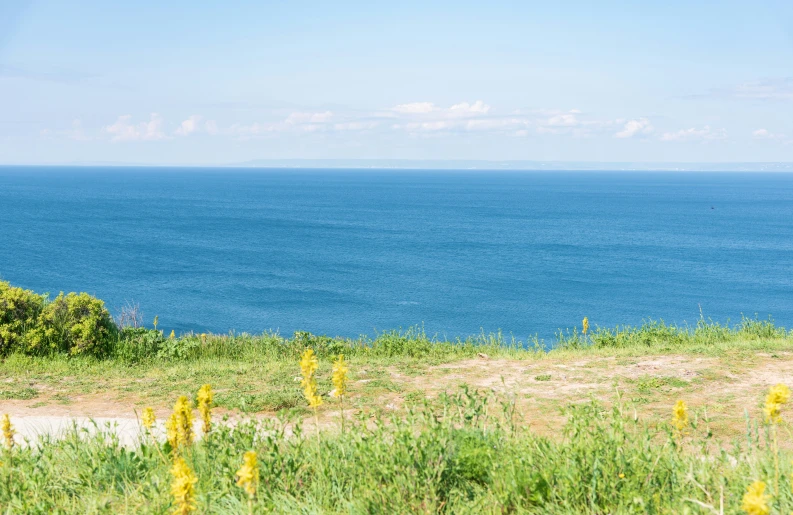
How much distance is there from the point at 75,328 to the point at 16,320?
3.80 feet

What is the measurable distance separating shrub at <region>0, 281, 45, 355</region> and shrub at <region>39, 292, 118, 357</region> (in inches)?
9.0

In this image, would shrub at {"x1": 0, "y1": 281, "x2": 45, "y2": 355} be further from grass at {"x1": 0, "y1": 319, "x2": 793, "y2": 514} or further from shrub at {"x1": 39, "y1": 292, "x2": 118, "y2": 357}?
grass at {"x1": 0, "y1": 319, "x2": 793, "y2": 514}

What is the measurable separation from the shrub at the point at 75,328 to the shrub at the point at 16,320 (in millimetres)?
229

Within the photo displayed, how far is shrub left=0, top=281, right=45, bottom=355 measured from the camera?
1219 centimetres

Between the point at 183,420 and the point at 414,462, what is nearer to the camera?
the point at 183,420

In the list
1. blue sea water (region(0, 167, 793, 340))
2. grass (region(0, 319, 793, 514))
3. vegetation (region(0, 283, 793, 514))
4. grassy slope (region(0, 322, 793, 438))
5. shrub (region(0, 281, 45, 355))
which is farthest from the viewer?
blue sea water (region(0, 167, 793, 340))

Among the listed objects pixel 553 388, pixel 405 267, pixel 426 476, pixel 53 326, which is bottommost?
pixel 405 267

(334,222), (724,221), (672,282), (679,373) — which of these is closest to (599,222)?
(724,221)

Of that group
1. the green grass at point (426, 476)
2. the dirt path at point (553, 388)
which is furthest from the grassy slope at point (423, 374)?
the green grass at point (426, 476)

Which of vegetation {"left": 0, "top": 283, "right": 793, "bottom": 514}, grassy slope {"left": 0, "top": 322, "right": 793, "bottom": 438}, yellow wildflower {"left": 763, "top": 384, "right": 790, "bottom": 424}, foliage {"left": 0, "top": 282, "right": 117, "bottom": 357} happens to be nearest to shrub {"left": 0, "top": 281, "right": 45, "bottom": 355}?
foliage {"left": 0, "top": 282, "right": 117, "bottom": 357}

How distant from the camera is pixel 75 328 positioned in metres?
12.2

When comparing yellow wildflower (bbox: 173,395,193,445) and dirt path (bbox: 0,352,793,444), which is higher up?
yellow wildflower (bbox: 173,395,193,445)

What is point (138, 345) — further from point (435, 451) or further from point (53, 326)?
point (435, 451)

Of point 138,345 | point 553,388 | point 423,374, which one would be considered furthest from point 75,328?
point 553,388
